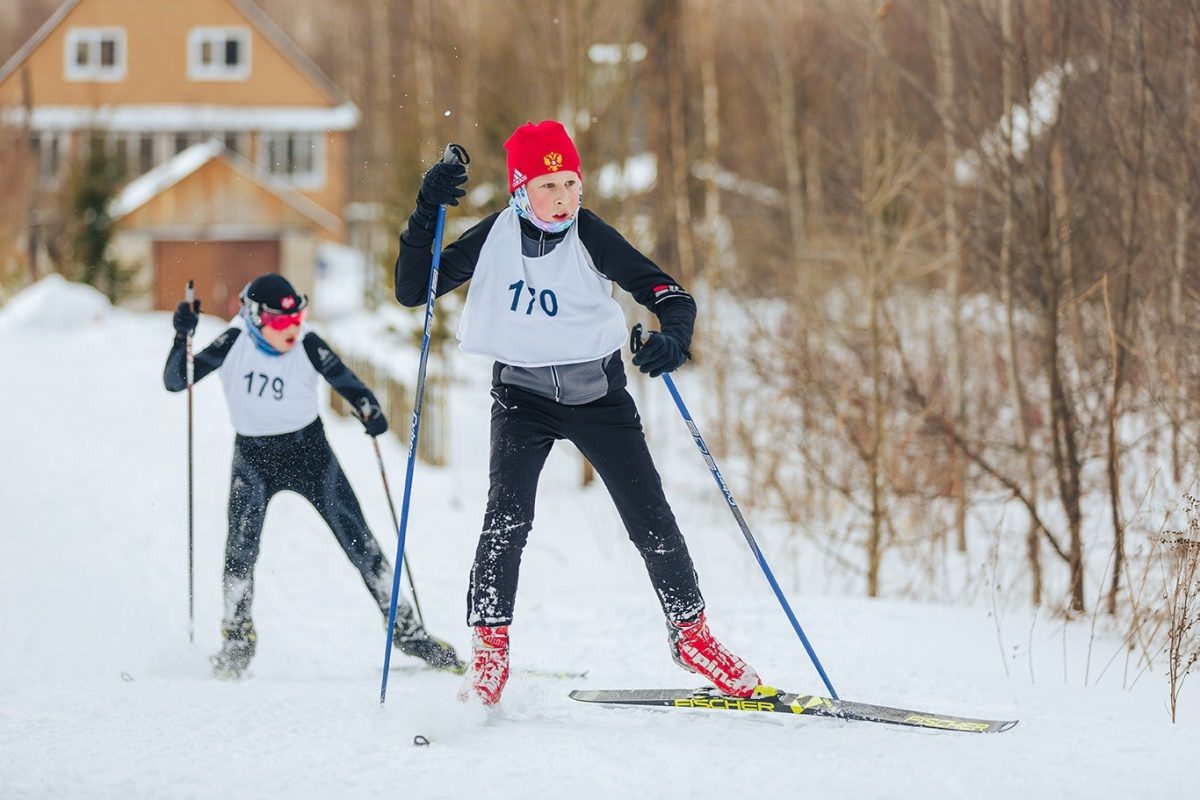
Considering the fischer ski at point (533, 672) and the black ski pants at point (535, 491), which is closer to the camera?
the black ski pants at point (535, 491)

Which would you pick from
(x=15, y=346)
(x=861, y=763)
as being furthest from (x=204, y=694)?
(x=15, y=346)

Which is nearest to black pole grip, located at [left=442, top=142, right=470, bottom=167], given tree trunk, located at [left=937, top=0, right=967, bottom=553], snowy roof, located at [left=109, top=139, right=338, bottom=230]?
tree trunk, located at [left=937, top=0, right=967, bottom=553]

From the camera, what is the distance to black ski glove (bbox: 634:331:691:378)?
3.40 meters

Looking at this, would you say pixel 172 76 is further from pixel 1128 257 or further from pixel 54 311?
pixel 1128 257

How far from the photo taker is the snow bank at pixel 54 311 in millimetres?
16859

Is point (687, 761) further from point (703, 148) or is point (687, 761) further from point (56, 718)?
point (703, 148)

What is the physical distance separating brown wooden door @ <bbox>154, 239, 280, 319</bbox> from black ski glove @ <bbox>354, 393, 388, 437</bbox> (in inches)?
432

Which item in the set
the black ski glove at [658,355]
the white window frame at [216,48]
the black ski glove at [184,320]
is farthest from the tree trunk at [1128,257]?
the white window frame at [216,48]

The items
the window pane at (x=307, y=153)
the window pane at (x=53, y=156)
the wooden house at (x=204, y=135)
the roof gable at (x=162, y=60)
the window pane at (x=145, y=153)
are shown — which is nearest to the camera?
the roof gable at (x=162, y=60)

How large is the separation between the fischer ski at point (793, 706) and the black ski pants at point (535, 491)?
0.27m

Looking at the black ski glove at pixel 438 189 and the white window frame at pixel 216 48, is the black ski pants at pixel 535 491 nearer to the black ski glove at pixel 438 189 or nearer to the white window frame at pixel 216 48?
the black ski glove at pixel 438 189

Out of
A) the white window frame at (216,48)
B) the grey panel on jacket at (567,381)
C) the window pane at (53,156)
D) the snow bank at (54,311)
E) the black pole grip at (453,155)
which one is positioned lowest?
the grey panel on jacket at (567,381)

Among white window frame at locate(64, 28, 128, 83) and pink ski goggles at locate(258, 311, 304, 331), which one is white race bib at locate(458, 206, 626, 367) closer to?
pink ski goggles at locate(258, 311, 304, 331)

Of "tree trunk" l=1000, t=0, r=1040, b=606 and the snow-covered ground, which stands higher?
"tree trunk" l=1000, t=0, r=1040, b=606
